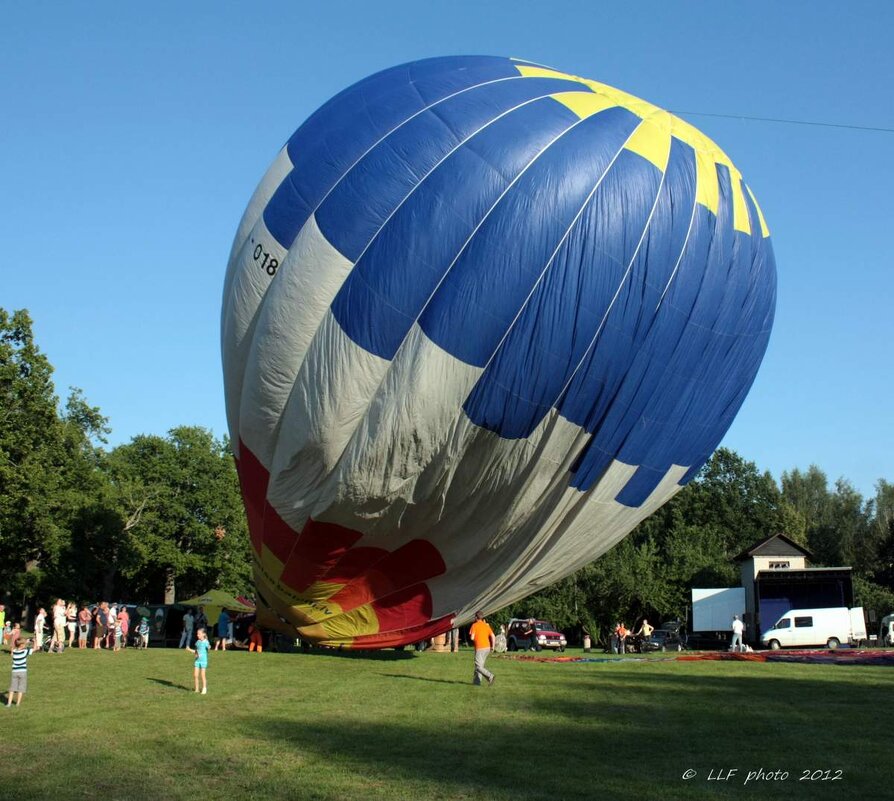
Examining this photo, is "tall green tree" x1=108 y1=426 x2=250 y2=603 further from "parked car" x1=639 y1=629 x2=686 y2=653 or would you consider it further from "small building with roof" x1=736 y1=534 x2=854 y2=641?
"small building with roof" x1=736 y1=534 x2=854 y2=641

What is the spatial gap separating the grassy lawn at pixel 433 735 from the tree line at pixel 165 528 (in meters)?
20.1

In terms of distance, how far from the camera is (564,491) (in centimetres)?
1457

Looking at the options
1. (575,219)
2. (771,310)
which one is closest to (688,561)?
(771,310)

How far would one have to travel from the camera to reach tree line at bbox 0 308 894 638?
3638cm

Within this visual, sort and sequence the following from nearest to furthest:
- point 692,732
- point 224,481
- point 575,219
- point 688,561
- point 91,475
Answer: point 692,732 → point 575,219 → point 91,475 → point 688,561 → point 224,481

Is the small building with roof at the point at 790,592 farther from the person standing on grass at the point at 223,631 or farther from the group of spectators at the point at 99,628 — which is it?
the group of spectators at the point at 99,628

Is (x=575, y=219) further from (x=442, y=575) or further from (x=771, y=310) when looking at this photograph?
(x=442, y=575)

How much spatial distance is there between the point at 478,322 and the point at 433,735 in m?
5.24

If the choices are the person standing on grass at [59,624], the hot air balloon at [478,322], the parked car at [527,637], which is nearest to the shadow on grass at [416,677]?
the hot air balloon at [478,322]

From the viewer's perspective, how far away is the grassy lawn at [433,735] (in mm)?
8258

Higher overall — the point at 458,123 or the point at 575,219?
the point at 458,123

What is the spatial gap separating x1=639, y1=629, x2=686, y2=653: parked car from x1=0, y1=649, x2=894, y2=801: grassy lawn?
16.8 meters

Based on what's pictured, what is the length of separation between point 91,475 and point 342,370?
1381 inches

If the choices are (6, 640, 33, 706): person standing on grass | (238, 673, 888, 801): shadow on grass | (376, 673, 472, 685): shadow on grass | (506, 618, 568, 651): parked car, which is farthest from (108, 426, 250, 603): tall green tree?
(238, 673, 888, 801): shadow on grass
